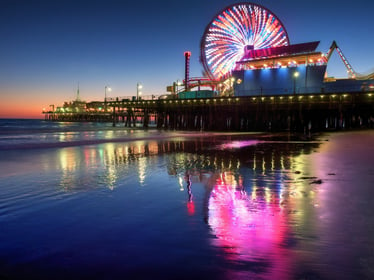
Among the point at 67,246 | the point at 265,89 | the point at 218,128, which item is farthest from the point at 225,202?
the point at 265,89

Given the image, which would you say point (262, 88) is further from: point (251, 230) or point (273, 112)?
point (251, 230)

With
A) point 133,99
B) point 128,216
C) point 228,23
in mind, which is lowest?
point 128,216

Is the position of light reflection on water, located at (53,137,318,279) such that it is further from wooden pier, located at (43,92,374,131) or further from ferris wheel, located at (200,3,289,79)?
ferris wheel, located at (200,3,289,79)

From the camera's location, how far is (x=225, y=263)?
361cm

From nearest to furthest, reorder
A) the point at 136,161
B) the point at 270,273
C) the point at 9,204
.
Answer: the point at 270,273, the point at 9,204, the point at 136,161

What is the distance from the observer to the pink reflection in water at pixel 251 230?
364 centimetres

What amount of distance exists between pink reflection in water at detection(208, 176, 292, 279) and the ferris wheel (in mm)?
55635

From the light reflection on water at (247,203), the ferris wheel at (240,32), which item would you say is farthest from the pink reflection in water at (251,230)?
the ferris wheel at (240,32)

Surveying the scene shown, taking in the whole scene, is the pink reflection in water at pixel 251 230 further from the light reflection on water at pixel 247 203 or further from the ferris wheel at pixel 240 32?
the ferris wheel at pixel 240 32

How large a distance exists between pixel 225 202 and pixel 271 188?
1921mm

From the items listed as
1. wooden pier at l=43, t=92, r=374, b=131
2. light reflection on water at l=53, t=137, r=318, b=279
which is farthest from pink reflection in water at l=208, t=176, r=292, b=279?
wooden pier at l=43, t=92, r=374, b=131

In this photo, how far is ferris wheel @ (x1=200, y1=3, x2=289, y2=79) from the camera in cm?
5775

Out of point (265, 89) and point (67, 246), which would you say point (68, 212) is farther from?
point (265, 89)

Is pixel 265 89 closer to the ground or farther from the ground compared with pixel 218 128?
farther from the ground
